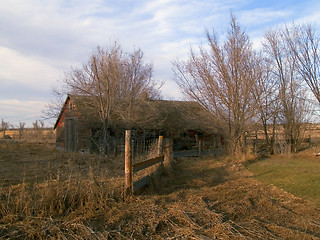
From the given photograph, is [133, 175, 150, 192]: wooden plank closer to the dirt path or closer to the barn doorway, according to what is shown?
the dirt path

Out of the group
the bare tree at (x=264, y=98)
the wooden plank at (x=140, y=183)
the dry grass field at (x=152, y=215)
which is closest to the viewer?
the dry grass field at (x=152, y=215)

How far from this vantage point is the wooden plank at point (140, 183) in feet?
22.5

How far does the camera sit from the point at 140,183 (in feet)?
23.9

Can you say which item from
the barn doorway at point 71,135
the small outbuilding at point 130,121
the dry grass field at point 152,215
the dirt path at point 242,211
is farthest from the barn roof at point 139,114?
the dry grass field at point 152,215

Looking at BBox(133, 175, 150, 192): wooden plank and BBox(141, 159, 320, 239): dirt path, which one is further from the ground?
BBox(133, 175, 150, 192): wooden plank

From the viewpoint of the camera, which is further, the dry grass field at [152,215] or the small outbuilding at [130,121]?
the small outbuilding at [130,121]

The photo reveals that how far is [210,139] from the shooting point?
24156 mm

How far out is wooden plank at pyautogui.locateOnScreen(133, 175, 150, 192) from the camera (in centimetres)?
687

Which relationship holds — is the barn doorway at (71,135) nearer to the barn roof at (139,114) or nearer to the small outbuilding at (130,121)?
the small outbuilding at (130,121)

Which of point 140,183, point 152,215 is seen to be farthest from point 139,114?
point 152,215

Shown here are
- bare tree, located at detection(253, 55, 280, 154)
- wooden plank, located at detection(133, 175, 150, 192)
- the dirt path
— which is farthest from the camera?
bare tree, located at detection(253, 55, 280, 154)

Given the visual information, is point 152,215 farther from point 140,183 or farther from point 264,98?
point 264,98

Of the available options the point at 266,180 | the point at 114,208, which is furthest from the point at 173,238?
the point at 266,180

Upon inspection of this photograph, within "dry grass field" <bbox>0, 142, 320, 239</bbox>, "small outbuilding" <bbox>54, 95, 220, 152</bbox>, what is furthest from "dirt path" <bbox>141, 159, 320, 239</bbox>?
"small outbuilding" <bbox>54, 95, 220, 152</bbox>
